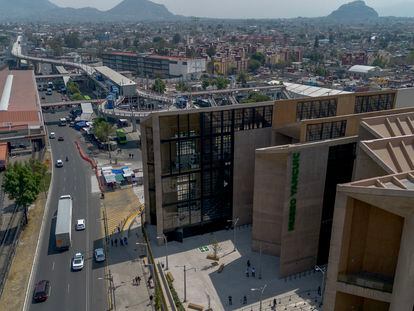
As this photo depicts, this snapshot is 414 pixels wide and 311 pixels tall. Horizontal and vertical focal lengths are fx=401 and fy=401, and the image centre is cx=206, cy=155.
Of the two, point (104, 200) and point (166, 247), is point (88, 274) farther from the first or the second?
point (104, 200)

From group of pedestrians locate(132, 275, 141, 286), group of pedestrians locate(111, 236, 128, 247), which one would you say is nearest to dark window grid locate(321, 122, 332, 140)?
group of pedestrians locate(132, 275, 141, 286)

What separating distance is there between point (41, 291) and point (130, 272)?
10.3 metres

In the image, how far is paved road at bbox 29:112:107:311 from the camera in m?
44.4

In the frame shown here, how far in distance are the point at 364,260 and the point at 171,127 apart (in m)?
27.1

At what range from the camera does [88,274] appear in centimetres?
4906

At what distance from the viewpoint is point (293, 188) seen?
43938 millimetres

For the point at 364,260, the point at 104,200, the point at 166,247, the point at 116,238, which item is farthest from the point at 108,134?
the point at 364,260

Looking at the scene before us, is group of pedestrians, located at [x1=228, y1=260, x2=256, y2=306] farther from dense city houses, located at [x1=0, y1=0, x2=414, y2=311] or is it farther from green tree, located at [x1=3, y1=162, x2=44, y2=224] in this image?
green tree, located at [x1=3, y1=162, x2=44, y2=224]

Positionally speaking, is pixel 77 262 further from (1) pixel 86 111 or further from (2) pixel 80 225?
(1) pixel 86 111

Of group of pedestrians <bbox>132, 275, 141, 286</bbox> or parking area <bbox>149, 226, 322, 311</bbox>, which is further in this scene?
group of pedestrians <bbox>132, 275, 141, 286</bbox>

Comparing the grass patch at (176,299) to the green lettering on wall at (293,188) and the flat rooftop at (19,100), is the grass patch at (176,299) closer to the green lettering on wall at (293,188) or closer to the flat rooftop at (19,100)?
the green lettering on wall at (293,188)

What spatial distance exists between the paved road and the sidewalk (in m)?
1.62

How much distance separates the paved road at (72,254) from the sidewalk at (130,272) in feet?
5.32

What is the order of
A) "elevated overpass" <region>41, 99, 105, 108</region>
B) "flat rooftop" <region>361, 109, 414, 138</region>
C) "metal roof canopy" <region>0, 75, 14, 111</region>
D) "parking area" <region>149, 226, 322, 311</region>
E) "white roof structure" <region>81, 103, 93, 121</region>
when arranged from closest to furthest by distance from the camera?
"flat rooftop" <region>361, 109, 414, 138</region> → "parking area" <region>149, 226, 322, 311</region> → "metal roof canopy" <region>0, 75, 14, 111</region> → "white roof structure" <region>81, 103, 93, 121</region> → "elevated overpass" <region>41, 99, 105, 108</region>
